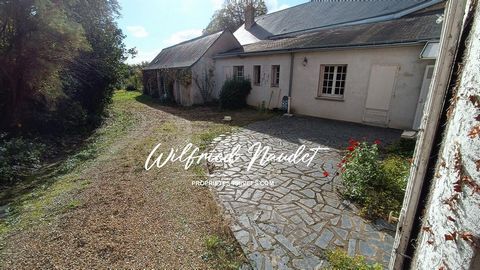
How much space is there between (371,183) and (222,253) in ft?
9.03

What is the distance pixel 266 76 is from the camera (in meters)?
11.9

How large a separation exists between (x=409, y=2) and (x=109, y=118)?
1563cm

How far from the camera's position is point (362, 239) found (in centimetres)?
285

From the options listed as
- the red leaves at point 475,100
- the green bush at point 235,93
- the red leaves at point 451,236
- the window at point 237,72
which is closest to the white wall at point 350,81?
the green bush at point 235,93

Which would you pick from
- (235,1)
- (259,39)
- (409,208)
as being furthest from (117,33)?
(235,1)

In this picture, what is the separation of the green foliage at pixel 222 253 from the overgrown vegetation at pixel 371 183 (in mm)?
2007

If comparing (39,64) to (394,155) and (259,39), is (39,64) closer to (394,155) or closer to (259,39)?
(394,155)

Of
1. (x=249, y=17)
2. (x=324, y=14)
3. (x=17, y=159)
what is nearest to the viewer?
(x=17, y=159)

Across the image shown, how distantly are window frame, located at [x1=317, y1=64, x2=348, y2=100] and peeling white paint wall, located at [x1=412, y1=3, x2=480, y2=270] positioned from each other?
856cm

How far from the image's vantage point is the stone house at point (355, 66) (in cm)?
749

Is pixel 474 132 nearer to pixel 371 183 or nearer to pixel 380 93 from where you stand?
pixel 371 183

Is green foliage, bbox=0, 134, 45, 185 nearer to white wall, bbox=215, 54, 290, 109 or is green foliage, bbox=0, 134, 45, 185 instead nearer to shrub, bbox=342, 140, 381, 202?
shrub, bbox=342, 140, 381, 202

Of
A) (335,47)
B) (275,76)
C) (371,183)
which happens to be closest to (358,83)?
(335,47)

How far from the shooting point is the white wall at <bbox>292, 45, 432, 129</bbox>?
7.47 m
